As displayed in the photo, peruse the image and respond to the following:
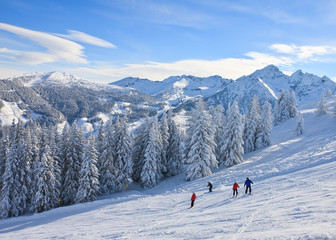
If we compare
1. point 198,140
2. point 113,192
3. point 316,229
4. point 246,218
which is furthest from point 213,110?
point 316,229

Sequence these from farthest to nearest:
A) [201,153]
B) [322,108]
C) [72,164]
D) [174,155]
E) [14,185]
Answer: [322,108] < [174,155] < [72,164] < [201,153] < [14,185]

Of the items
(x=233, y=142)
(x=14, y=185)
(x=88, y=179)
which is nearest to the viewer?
(x=88, y=179)

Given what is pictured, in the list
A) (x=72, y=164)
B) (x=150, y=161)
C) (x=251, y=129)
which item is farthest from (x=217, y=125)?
(x=72, y=164)

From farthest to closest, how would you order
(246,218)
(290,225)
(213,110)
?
(213,110) → (246,218) → (290,225)

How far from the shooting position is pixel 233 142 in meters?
39.1

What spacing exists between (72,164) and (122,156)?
835 centimetres

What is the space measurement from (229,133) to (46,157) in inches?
1186

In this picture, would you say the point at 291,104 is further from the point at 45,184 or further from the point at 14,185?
the point at 14,185

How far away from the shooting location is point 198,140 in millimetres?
36062

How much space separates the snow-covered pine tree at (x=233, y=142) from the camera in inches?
1532

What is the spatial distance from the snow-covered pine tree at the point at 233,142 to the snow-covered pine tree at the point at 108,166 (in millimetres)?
19652

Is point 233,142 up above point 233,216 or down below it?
above

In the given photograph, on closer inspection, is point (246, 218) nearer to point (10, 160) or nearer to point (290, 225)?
point (290, 225)

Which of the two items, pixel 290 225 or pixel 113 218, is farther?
pixel 113 218
